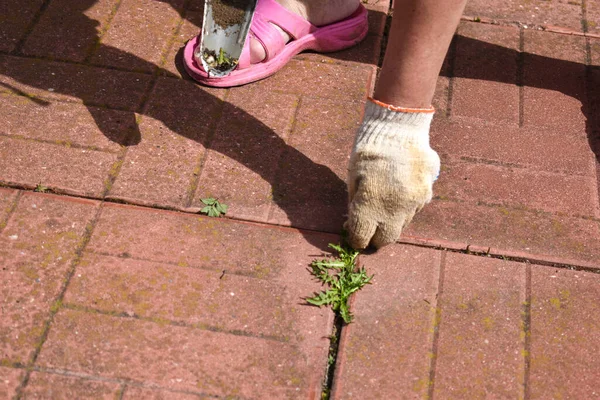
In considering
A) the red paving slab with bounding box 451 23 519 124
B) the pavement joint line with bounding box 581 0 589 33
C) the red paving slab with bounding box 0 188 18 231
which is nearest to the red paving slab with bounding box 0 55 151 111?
the red paving slab with bounding box 0 188 18 231

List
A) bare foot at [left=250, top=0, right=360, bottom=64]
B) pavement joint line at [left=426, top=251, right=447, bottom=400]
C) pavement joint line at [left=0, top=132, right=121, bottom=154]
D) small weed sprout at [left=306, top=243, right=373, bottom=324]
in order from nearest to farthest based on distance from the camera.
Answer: pavement joint line at [left=426, top=251, right=447, bottom=400] → small weed sprout at [left=306, top=243, right=373, bottom=324] → pavement joint line at [left=0, top=132, right=121, bottom=154] → bare foot at [left=250, top=0, right=360, bottom=64]

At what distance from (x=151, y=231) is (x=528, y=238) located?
104cm

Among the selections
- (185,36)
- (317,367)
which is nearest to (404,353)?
(317,367)

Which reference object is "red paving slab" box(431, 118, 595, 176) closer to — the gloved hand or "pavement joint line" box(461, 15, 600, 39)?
the gloved hand

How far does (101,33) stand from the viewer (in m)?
2.81

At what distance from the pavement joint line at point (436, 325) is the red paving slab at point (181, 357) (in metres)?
0.26

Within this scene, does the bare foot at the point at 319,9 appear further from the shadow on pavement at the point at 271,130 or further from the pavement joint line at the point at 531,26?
the pavement joint line at the point at 531,26

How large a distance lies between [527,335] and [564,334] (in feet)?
0.32

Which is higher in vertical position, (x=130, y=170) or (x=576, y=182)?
(x=576, y=182)

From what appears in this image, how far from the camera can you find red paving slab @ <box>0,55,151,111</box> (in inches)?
100

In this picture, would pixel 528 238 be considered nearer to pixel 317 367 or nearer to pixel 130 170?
pixel 317 367

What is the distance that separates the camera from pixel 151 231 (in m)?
2.19

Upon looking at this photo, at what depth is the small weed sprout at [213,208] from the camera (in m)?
2.25

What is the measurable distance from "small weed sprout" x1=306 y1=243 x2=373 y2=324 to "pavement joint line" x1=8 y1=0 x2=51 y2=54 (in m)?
1.31
